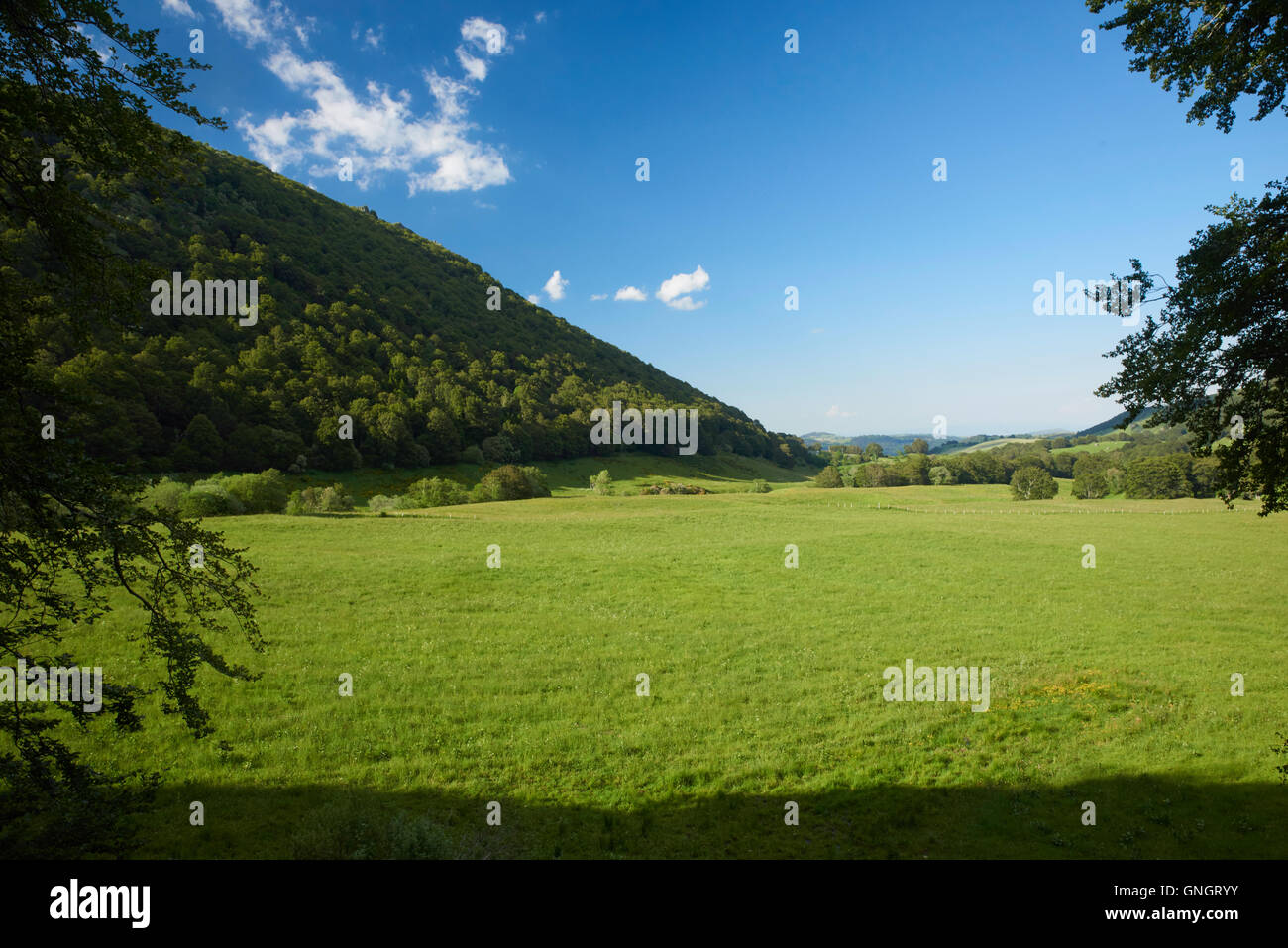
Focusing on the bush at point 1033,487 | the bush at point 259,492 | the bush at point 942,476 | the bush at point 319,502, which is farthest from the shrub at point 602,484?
the bush at point 942,476

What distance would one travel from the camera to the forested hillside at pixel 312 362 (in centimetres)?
6391

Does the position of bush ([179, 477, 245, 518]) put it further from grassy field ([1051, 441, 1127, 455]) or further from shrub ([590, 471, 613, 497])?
grassy field ([1051, 441, 1127, 455])

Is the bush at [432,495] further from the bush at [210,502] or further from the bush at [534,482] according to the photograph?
the bush at [210,502]

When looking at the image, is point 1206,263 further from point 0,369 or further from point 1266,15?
point 0,369

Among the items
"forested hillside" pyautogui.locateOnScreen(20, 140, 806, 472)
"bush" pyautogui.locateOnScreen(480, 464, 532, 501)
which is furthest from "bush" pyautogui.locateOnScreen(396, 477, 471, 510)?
"forested hillside" pyautogui.locateOnScreen(20, 140, 806, 472)

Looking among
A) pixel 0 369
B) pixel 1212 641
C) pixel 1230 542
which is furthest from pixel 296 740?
pixel 1230 542

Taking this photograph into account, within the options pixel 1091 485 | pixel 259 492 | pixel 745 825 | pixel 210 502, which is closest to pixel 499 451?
pixel 259 492

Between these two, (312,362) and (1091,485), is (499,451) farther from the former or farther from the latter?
(1091,485)

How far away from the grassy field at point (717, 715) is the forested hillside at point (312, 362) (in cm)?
819

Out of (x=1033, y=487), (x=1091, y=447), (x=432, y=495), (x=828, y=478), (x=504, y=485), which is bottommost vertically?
(x=1033, y=487)

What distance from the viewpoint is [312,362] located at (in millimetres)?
99062

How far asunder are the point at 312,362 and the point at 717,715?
110 m
